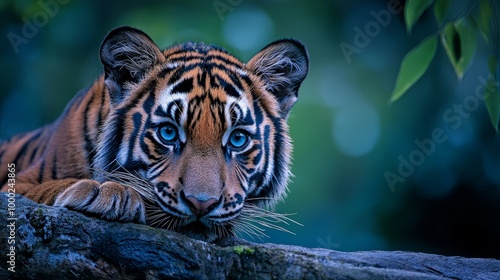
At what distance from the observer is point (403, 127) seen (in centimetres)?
673

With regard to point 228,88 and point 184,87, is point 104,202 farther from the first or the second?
point 228,88

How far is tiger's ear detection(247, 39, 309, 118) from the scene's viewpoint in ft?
9.95

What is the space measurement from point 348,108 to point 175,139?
4.30 meters

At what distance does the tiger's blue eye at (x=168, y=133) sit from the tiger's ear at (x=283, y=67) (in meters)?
0.60

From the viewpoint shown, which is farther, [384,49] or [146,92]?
[384,49]

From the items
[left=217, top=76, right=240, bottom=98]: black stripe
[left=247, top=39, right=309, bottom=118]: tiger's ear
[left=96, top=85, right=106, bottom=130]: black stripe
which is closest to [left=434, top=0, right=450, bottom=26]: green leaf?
[left=247, top=39, right=309, bottom=118]: tiger's ear

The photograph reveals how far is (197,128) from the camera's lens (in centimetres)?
252

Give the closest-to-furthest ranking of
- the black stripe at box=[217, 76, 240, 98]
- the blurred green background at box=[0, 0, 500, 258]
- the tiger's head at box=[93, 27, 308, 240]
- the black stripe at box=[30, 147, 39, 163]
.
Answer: the tiger's head at box=[93, 27, 308, 240], the black stripe at box=[217, 76, 240, 98], the black stripe at box=[30, 147, 39, 163], the blurred green background at box=[0, 0, 500, 258]

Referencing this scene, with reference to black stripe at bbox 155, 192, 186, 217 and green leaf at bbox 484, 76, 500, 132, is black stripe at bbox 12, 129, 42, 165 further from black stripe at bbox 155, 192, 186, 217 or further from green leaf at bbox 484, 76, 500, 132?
green leaf at bbox 484, 76, 500, 132

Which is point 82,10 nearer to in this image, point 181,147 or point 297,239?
point 297,239

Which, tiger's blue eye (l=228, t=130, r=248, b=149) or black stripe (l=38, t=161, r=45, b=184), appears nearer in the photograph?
tiger's blue eye (l=228, t=130, r=248, b=149)

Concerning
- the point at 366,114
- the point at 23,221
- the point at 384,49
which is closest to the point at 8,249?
the point at 23,221

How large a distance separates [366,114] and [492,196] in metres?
1.48

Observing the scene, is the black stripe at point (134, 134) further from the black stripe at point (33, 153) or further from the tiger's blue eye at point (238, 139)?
the black stripe at point (33, 153)
